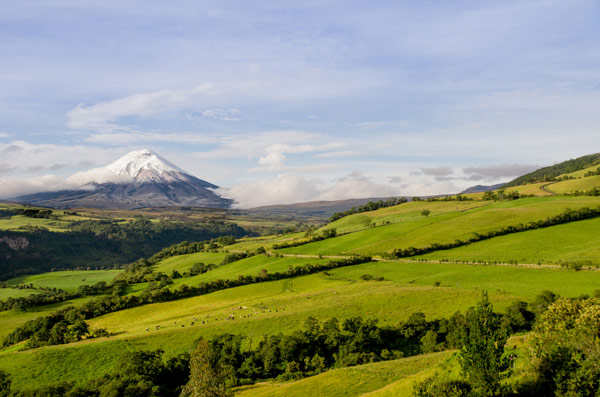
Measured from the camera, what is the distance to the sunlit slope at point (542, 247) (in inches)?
4016

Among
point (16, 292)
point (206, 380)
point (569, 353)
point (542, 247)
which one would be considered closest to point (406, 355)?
point (569, 353)

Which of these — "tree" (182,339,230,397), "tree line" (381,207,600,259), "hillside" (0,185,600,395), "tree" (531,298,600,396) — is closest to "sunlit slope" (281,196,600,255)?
"hillside" (0,185,600,395)

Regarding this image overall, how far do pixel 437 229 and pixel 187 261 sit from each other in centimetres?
10501

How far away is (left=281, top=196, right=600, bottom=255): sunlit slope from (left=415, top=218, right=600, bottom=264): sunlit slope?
8.31m

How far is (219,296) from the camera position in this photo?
10562 cm

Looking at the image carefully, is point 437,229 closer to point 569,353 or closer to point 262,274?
point 262,274

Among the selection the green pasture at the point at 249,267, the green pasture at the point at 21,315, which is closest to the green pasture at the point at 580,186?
the green pasture at the point at 249,267

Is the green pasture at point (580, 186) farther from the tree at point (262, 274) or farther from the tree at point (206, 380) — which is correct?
the tree at point (206, 380)

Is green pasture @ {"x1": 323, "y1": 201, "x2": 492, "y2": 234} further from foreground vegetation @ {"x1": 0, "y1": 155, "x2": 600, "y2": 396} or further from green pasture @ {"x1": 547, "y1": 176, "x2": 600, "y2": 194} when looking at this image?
green pasture @ {"x1": 547, "y1": 176, "x2": 600, "y2": 194}

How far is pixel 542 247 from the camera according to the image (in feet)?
369

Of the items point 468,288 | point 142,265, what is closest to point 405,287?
point 468,288

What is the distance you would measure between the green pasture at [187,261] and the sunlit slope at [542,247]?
85.5 m

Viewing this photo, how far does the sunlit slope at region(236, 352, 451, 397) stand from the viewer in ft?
166

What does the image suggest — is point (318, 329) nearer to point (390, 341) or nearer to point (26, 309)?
point (390, 341)
